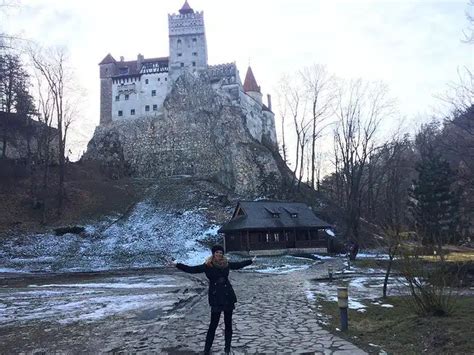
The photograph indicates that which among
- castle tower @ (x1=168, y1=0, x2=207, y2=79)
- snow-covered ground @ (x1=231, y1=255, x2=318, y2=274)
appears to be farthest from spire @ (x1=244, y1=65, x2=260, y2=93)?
snow-covered ground @ (x1=231, y1=255, x2=318, y2=274)

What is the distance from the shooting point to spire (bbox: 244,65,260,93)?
80.2 m

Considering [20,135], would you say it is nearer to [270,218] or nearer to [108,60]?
[108,60]

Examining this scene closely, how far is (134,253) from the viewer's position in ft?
127

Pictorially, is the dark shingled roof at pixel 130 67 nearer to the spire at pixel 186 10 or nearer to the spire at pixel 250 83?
the spire at pixel 186 10

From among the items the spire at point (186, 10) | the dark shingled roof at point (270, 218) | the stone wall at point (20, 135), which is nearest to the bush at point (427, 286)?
the dark shingled roof at point (270, 218)

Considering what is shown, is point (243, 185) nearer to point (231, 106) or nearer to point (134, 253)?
point (231, 106)

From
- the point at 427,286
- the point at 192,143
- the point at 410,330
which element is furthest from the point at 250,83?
the point at 410,330

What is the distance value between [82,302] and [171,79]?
61.5 metres

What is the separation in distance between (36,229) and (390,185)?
4077 cm

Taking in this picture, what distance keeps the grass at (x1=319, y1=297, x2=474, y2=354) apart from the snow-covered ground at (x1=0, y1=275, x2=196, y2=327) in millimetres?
5590

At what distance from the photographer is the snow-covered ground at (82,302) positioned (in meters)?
11.9

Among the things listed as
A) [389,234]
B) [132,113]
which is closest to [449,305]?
[389,234]

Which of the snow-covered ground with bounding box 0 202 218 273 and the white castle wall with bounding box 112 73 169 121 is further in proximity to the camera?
the white castle wall with bounding box 112 73 169 121

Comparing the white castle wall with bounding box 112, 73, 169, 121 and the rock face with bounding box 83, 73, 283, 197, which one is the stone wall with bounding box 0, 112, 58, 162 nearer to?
the rock face with bounding box 83, 73, 283, 197
